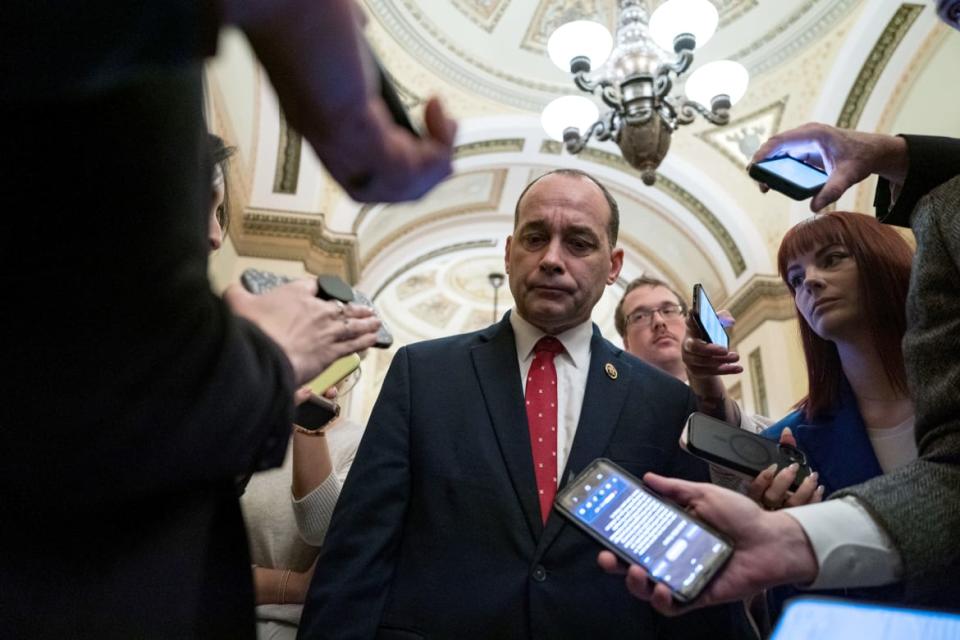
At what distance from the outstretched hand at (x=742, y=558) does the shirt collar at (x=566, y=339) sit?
0.60m

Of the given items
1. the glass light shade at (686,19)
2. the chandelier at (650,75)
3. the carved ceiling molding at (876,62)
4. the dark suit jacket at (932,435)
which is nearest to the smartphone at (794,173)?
the dark suit jacket at (932,435)

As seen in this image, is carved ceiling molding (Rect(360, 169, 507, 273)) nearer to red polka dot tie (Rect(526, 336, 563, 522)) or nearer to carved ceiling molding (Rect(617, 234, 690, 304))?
carved ceiling molding (Rect(617, 234, 690, 304))

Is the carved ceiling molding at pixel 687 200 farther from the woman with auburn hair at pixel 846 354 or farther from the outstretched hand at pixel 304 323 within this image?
the outstretched hand at pixel 304 323

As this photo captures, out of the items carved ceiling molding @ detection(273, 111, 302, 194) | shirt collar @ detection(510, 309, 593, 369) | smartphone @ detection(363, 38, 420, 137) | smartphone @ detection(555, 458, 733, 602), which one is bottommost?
carved ceiling molding @ detection(273, 111, 302, 194)

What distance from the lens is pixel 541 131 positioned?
Result: 745 cm

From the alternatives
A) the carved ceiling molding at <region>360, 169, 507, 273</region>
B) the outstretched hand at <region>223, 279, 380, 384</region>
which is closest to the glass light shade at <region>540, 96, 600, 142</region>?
the carved ceiling molding at <region>360, 169, 507, 273</region>

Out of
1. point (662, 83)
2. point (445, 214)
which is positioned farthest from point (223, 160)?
point (445, 214)

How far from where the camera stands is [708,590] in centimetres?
88

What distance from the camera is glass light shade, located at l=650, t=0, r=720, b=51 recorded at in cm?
402

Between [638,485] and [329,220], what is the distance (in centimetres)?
594

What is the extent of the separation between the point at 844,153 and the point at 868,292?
489 mm

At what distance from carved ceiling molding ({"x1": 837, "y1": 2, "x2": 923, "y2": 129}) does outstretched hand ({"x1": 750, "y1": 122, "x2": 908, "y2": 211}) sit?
556 cm

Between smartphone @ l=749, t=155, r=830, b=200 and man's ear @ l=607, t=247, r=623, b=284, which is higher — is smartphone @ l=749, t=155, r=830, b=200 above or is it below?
above

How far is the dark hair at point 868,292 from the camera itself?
151 centimetres
